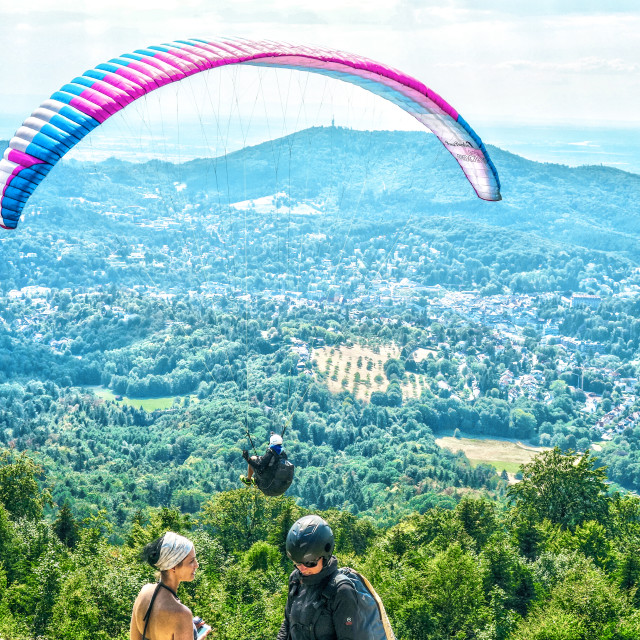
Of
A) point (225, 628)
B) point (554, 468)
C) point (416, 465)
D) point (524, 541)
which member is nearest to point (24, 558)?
point (225, 628)

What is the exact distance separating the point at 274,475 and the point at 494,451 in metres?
119

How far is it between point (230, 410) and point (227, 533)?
260ft

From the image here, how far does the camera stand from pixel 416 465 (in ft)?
370

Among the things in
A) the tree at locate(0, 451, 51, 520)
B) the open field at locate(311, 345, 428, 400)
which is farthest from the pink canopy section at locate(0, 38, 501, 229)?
the open field at locate(311, 345, 428, 400)

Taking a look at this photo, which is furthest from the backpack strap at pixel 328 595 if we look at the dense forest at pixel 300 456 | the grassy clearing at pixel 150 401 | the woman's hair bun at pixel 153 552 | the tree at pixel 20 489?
the grassy clearing at pixel 150 401

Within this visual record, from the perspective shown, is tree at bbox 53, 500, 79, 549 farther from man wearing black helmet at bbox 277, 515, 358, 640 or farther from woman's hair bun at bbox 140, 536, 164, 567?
man wearing black helmet at bbox 277, 515, 358, 640

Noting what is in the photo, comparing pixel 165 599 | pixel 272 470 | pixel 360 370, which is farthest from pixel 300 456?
pixel 165 599

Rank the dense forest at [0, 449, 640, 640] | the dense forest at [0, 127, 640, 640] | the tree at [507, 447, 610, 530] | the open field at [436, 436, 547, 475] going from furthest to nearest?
the open field at [436, 436, 547, 475]
the tree at [507, 447, 610, 530]
the dense forest at [0, 127, 640, 640]
the dense forest at [0, 449, 640, 640]

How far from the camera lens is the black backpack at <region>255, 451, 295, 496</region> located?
1575 cm

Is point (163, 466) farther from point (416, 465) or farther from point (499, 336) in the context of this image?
point (499, 336)

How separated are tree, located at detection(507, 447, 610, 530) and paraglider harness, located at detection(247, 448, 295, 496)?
28.8 metres

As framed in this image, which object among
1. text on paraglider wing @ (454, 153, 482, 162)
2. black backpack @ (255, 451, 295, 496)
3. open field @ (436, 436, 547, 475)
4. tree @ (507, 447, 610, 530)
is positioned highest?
text on paraglider wing @ (454, 153, 482, 162)

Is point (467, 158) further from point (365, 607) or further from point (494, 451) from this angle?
point (494, 451)

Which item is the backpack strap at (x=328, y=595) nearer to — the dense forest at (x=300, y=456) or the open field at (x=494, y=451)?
the dense forest at (x=300, y=456)
